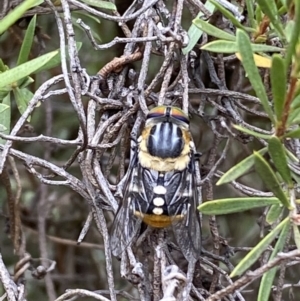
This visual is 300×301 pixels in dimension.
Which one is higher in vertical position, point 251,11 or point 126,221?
point 251,11

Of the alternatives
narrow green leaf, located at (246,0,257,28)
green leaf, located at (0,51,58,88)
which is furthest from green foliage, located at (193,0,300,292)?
green leaf, located at (0,51,58,88)

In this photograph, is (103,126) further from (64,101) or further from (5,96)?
(64,101)

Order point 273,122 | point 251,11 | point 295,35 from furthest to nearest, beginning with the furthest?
point 251,11 < point 273,122 < point 295,35

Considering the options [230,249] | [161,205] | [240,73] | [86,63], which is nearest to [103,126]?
[161,205]

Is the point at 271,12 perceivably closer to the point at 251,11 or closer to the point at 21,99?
the point at 251,11

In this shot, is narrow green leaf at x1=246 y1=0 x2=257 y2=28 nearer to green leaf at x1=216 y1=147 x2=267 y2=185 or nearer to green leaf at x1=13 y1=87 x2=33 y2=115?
green leaf at x1=216 y1=147 x2=267 y2=185

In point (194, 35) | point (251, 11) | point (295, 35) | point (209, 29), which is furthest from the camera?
point (194, 35)

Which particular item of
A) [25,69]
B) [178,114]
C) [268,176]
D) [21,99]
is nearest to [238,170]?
[268,176]
